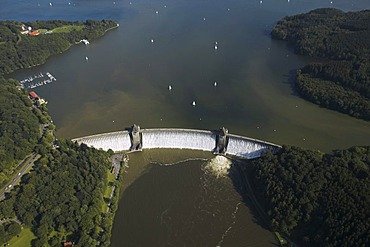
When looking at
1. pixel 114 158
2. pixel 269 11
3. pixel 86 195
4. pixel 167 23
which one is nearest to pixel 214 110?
pixel 114 158

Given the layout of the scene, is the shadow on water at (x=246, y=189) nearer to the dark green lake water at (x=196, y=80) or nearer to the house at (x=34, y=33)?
the dark green lake water at (x=196, y=80)

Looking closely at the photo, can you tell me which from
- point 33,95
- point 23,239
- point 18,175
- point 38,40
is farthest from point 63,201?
point 38,40

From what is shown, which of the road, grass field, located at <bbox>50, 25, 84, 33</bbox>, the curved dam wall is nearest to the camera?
the road

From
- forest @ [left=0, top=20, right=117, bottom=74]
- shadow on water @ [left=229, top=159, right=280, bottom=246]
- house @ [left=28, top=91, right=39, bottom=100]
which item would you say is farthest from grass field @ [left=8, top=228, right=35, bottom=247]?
forest @ [left=0, top=20, right=117, bottom=74]

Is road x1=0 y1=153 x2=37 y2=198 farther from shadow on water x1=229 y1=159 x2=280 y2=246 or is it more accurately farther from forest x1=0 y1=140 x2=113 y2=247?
shadow on water x1=229 y1=159 x2=280 y2=246

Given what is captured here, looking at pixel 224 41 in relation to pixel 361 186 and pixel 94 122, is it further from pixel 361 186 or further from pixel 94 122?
pixel 361 186

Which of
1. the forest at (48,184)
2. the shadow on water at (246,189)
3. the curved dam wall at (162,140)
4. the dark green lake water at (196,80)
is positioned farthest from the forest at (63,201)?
the shadow on water at (246,189)
